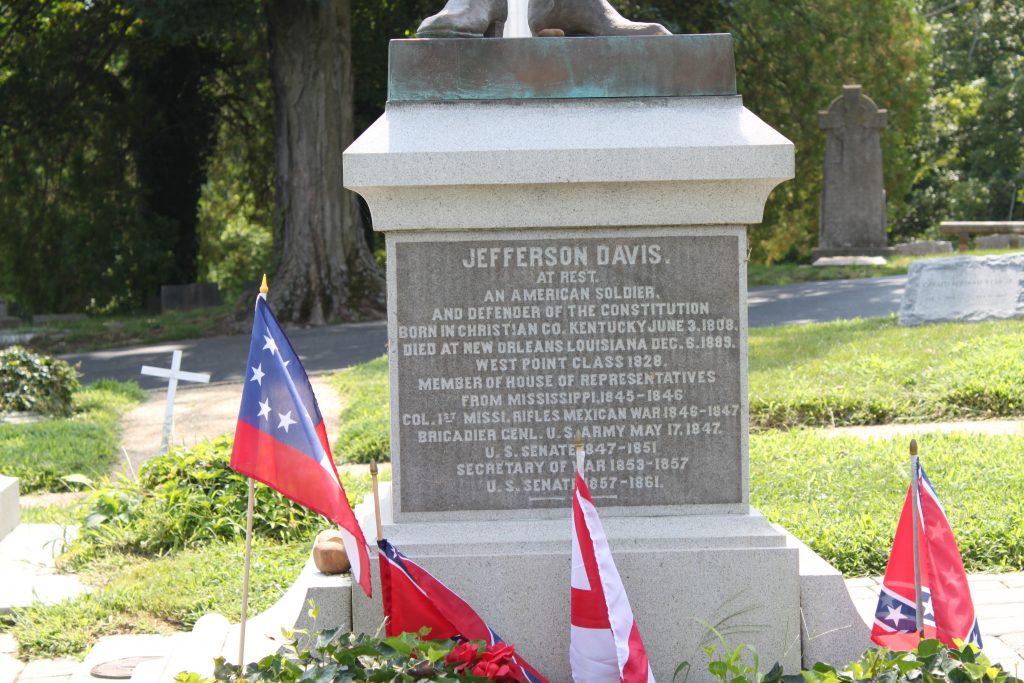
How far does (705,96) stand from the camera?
426 cm

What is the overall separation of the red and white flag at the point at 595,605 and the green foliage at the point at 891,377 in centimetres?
520

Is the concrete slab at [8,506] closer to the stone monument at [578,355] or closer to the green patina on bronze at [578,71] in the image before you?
the stone monument at [578,355]

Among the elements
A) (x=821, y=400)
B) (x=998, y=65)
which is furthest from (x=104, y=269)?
(x=998, y=65)

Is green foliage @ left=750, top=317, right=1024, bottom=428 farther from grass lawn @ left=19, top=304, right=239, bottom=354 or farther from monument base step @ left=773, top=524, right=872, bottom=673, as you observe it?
grass lawn @ left=19, top=304, right=239, bottom=354

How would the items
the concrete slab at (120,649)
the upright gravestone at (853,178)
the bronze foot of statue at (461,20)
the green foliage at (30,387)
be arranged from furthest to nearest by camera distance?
the upright gravestone at (853,178), the green foliage at (30,387), the concrete slab at (120,649), the bronze foot of statue at (461,20)

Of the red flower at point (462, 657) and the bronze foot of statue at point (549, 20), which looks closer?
the red flower at point (462, 657)

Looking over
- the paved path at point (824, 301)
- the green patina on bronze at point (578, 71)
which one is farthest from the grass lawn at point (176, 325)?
the green patina on bronze at point (578, 71)

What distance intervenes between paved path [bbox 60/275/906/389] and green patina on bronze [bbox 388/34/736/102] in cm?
885

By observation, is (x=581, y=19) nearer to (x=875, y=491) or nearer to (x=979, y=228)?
(x=875, y=491)

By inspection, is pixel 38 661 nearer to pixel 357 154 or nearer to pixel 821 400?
pixel 357 154

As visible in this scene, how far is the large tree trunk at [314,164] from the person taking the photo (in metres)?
16.8

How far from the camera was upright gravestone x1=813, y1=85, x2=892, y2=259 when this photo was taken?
70.9 feet

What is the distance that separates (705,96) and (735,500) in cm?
136

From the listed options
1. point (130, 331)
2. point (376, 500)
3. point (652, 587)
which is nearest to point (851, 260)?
point (130, 331)
